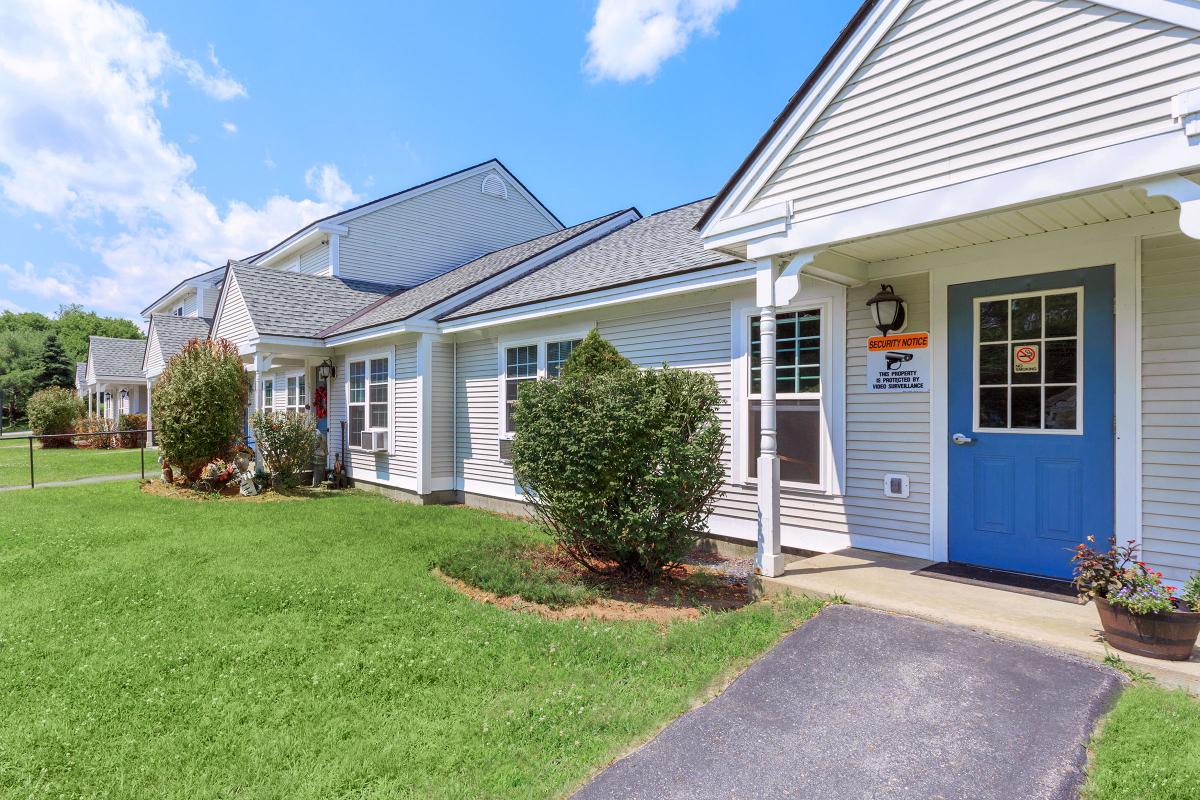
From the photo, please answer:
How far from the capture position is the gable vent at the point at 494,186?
58.0 ft

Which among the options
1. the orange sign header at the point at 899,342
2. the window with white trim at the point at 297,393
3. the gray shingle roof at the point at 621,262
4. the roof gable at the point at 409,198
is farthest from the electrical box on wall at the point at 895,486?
the roof gable at the point at 409,198

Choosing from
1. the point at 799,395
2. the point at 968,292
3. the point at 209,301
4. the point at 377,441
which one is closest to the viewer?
the point at 968,292

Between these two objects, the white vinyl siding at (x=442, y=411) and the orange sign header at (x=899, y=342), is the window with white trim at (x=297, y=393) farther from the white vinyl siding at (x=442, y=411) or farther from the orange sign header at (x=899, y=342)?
the orange sign header at (x=899, y=342)

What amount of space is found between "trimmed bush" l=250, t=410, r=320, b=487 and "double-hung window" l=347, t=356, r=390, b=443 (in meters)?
1.10

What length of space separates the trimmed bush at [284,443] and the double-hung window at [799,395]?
953 centimetres

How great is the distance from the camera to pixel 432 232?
17.3 meters

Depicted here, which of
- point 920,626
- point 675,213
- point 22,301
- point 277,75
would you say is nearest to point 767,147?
point 920,626

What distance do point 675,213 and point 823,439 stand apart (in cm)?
632

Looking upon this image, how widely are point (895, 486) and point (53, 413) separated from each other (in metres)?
30.9

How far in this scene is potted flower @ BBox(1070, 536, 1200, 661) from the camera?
121 inches

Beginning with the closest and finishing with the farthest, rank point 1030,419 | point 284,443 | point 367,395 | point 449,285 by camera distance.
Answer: point 1030,419 < point 284,443 < point 367,395 < point 449,285

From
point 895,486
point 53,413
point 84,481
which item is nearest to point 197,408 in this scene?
point 84,481

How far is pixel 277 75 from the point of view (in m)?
10.6

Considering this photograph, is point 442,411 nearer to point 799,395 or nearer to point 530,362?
point 530,362
